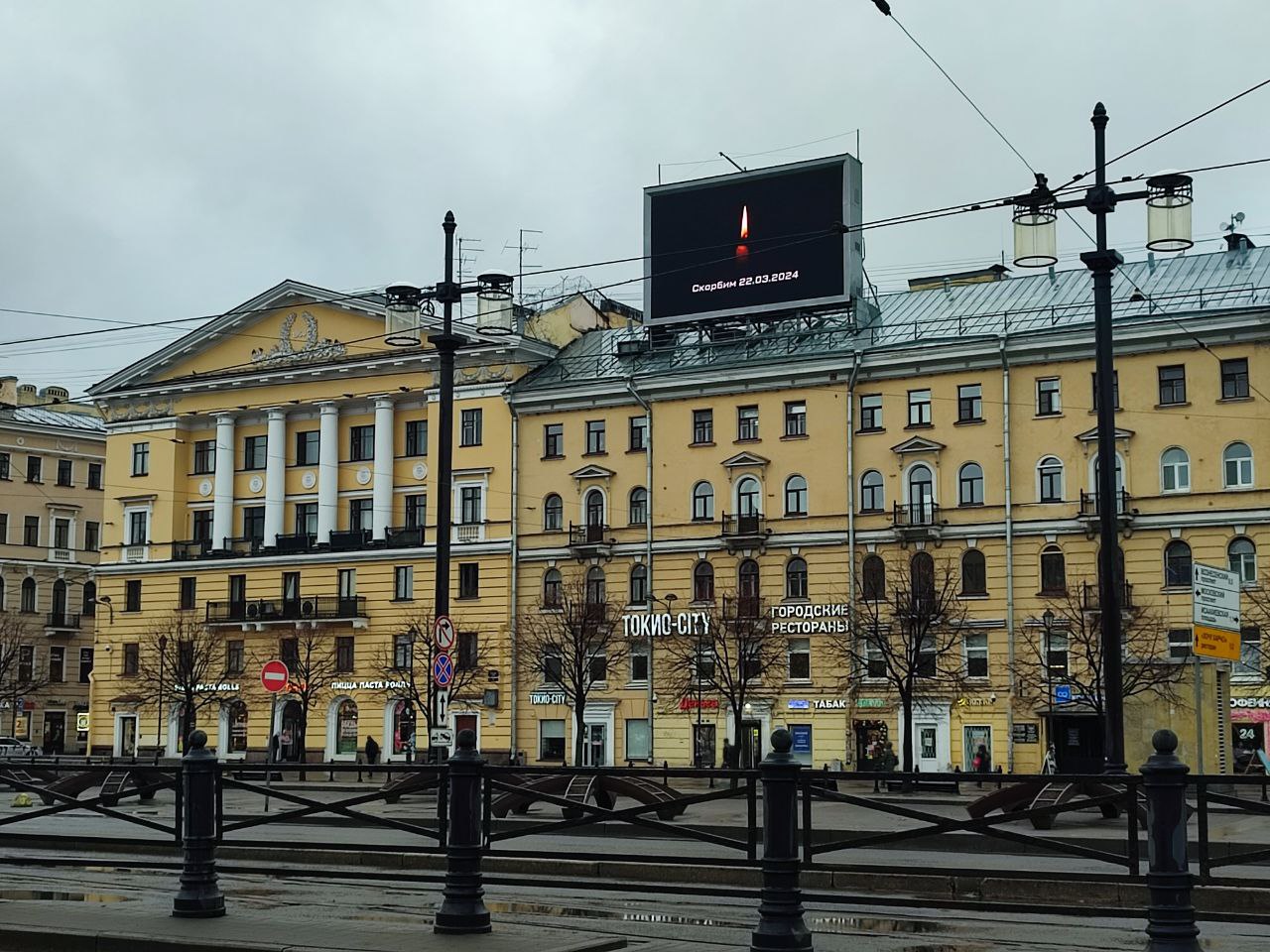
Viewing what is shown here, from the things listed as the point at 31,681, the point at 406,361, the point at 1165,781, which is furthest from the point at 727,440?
the point at 1165,781

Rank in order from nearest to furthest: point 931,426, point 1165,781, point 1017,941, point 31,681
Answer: point 1165,781 < point 1017,941 < point 931,426 < point 31,681

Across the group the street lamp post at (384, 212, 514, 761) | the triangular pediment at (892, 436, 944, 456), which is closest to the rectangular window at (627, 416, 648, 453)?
the triangular pediment at (892, 436, 944, 456)

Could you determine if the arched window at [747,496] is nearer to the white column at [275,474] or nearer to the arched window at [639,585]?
the arched window at [639,585]

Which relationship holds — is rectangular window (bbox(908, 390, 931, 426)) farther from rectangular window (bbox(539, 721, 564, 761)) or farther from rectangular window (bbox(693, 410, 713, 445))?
rectangular window (bbox(539, 721, 564, 761))

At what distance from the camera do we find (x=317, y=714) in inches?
2709

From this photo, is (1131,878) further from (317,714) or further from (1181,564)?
(317,714)

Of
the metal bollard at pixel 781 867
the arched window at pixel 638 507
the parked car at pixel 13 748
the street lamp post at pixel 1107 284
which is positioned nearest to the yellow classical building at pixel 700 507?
the arched window at pixel 638 507

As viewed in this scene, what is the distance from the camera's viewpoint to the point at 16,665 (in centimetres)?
8406

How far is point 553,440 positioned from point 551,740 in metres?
10.9

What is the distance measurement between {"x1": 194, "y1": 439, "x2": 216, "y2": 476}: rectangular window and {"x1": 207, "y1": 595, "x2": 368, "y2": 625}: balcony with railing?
5911mm

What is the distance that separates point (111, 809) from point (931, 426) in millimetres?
44322

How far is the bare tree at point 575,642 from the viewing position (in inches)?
2361

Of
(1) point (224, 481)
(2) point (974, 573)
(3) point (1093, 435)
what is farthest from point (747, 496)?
(1) point (224, 481)

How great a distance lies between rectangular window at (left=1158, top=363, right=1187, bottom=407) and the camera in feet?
176
